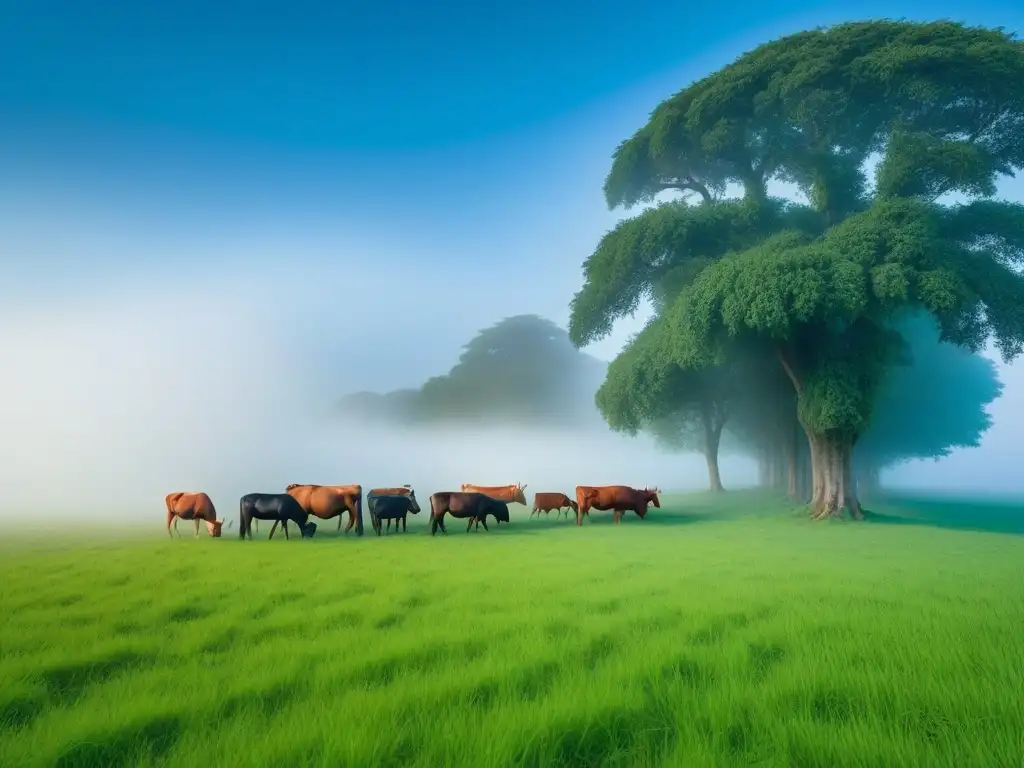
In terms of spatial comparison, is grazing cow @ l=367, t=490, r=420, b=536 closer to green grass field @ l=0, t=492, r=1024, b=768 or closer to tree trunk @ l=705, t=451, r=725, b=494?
green grass field @ l=0, t=492, r=1024, b=768

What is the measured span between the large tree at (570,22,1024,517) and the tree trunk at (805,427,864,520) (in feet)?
0.18

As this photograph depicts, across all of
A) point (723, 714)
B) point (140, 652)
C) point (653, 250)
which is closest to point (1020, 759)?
point (723, 714)

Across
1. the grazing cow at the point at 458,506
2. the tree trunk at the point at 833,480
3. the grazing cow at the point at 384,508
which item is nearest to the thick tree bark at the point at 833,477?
the tree trunk at the point at 833,480

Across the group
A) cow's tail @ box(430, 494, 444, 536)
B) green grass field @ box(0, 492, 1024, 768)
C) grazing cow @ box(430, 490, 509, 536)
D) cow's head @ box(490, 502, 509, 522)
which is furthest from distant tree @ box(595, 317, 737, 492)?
green grass field @ box(0, 492, 1024, 768)

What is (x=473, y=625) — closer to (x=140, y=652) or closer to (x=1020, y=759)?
(x=140, y=652)

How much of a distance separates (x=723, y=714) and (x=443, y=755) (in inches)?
61.7

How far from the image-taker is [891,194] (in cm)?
1986

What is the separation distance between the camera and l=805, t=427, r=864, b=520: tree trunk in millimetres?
19431

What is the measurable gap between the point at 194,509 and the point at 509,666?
14559mm

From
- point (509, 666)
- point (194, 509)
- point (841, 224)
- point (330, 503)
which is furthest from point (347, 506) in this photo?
point (841, 224)

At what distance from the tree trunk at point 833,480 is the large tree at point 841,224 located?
2.2 inches

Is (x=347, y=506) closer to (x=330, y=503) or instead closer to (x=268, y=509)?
(x=330, y=503)

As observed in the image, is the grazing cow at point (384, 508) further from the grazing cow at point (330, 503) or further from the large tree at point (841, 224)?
the large tree at point (841, 224)

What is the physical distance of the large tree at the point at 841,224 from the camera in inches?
Result: 670
